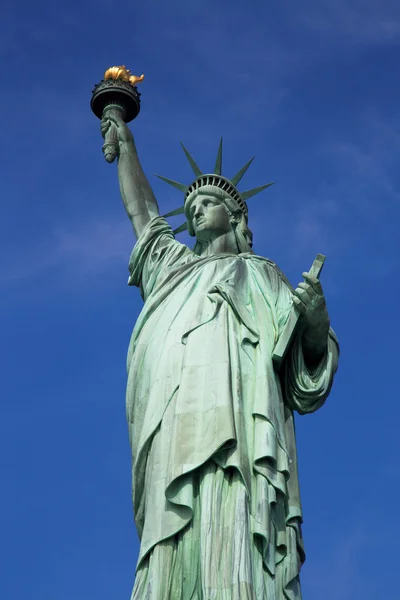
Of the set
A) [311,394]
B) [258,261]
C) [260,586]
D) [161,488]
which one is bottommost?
[260,586]

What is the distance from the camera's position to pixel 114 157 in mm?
20188

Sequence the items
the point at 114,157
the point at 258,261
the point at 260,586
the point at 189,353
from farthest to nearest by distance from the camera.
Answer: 1. the point at 114,157
2. the point at 258,261
3. the point at 189,353
4. the point at 260,586

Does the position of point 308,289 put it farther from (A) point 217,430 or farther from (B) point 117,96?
(B) point 117,96

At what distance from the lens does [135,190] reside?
64.8 ft

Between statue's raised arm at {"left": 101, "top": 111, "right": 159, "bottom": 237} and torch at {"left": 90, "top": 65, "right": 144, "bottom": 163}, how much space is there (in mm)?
Answer: 111

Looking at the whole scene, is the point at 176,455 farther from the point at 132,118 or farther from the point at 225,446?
the point at 132,118

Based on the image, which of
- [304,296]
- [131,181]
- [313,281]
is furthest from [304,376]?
[131,181]

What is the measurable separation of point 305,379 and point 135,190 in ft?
13.2

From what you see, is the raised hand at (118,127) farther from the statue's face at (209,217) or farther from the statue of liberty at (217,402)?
the statue's face at (209,217)

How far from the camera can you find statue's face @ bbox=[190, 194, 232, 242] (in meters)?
18.8

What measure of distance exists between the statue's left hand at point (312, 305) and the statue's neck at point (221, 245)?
6.50 ft

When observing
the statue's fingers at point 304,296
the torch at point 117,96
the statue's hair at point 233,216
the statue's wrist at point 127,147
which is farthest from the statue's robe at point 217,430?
the torch at point 117,96

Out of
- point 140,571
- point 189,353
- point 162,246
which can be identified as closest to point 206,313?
point 189,353

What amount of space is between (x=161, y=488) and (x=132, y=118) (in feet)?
21.8
